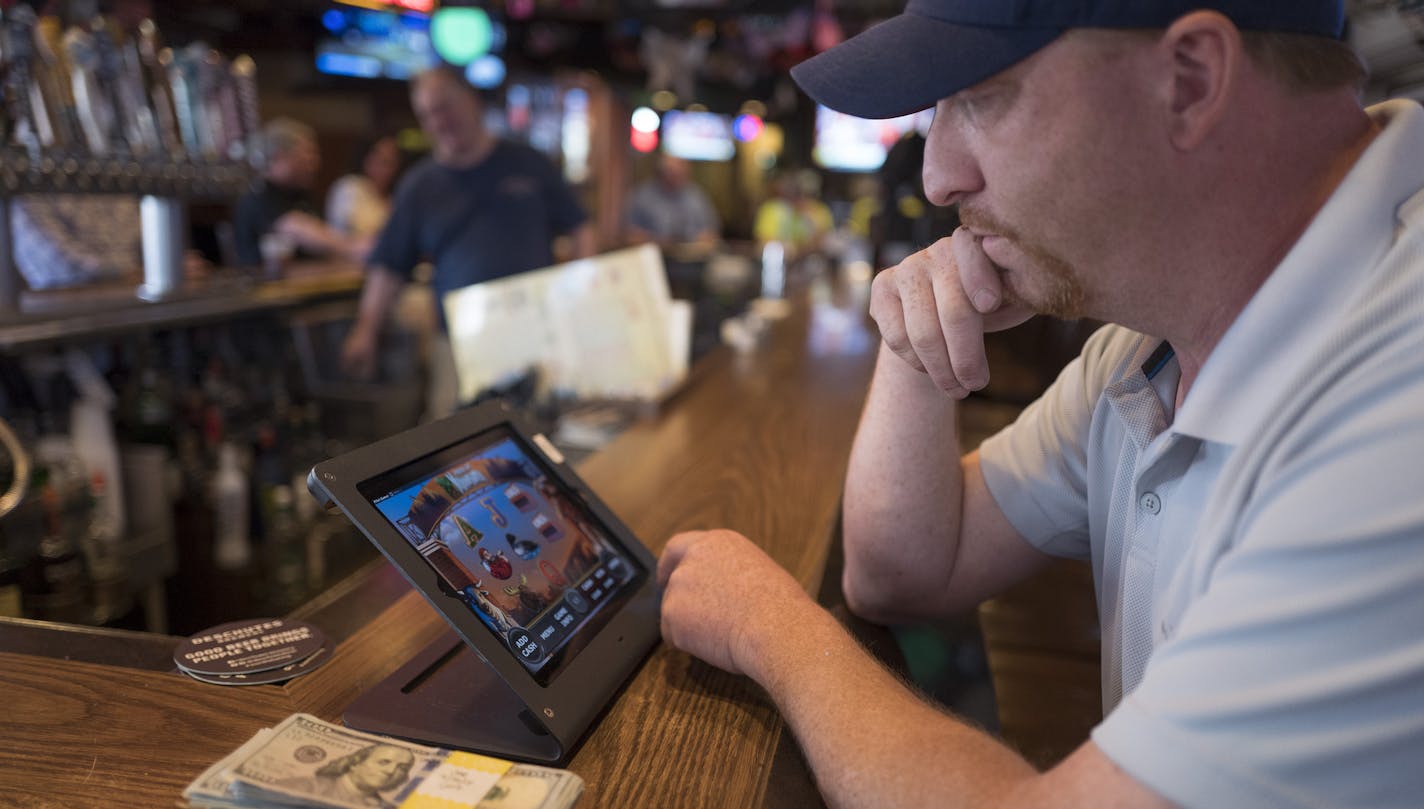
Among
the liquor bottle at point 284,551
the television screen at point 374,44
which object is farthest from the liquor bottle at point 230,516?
the television screen at point 374,44

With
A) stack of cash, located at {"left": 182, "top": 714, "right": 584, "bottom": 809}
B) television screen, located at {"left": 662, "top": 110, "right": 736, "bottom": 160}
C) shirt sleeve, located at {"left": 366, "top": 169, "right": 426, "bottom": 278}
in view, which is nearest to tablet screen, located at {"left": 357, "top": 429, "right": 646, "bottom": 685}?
stack of cash, located at {"left": 182, "top": 714, "right": 584, "bottom": 809}

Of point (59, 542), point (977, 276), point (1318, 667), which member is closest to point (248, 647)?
point (977, 276)

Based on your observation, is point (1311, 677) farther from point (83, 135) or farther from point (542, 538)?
point (83, 135)

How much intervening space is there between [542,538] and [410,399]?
3403 mm

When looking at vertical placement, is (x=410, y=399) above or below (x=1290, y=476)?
below

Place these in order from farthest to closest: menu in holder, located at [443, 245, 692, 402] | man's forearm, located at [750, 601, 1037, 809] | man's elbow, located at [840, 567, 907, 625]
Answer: menu in holder, located at [443, 245, 692, 402], man's elbow, located at [840, 567, 907, 625], man's forearm, located at [750, 601, 1037, 809]

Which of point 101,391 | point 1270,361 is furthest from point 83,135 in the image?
point 1270,361

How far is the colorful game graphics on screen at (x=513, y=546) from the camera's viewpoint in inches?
32.8

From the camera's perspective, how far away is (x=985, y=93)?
2.63ft

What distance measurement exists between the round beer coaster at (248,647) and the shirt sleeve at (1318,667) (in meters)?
0.73

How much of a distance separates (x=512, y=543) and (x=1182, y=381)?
0.65 m

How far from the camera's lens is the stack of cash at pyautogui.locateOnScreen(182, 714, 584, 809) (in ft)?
2.23

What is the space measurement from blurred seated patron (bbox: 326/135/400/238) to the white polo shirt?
18.1ft

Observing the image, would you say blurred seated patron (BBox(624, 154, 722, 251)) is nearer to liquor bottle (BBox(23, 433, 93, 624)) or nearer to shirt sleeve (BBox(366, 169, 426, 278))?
shirt sleeve (BBox(366, 169, 426, 278))
